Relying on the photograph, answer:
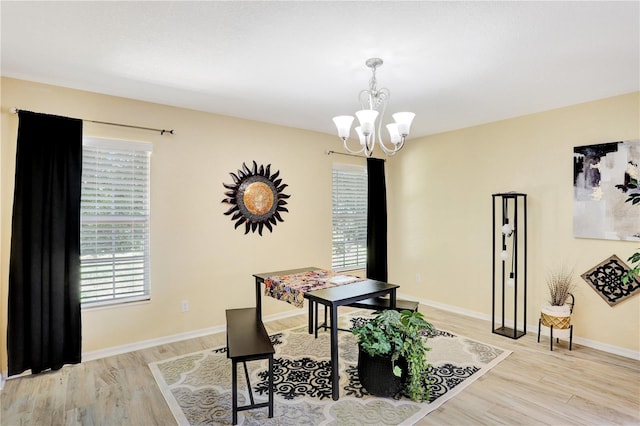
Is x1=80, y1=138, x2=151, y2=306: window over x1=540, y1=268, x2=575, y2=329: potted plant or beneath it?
over

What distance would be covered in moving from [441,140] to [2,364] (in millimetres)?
5246

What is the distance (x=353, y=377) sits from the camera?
281 cm

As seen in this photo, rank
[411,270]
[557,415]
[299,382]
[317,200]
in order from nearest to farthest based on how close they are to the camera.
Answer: [557,415]
[299,382]
[317,200]
[411,270]

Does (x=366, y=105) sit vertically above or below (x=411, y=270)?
above

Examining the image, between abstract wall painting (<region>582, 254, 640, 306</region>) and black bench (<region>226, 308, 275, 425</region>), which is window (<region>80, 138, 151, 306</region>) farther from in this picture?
abstract wall painting (<region>582, 254, 640, 306</region>)

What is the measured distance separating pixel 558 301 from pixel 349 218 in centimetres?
275

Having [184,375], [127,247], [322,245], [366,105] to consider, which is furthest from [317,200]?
[184,375]

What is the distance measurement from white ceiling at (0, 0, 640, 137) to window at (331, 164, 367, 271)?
1.80 m

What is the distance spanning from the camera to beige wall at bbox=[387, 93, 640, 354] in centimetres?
336

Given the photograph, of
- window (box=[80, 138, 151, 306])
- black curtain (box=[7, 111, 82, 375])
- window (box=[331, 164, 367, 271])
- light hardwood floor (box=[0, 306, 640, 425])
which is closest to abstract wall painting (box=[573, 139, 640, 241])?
light hardwood floor (box=[0, 306, 640, 425])

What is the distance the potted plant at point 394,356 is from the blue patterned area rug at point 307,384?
0.27 feet

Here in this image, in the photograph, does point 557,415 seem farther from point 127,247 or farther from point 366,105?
point 127,247

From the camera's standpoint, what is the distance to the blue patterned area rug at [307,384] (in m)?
2.29

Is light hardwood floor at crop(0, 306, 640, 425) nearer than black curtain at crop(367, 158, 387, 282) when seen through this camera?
Yes
